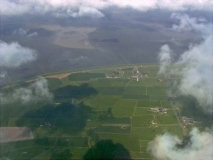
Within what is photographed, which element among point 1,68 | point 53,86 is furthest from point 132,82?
point 1,68

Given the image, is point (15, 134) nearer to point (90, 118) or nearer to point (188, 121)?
point (90, 118)

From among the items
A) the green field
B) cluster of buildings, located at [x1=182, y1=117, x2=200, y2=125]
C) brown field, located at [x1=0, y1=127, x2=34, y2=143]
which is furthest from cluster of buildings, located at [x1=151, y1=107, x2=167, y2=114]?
brown field, located at [x1=0, y1=127, x2=34, y2=143]

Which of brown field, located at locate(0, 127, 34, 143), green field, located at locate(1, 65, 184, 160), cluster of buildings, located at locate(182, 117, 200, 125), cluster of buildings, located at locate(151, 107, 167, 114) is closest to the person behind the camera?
green field, located at locate(1, 65, 184, 160)

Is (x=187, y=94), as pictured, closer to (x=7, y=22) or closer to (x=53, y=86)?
(x=53, y=86)

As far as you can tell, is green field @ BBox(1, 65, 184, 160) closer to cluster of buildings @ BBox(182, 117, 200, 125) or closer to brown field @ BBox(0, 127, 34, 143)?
brown field @ BBox(0, 127, 34, 143)

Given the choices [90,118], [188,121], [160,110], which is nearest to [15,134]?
[90,118]
